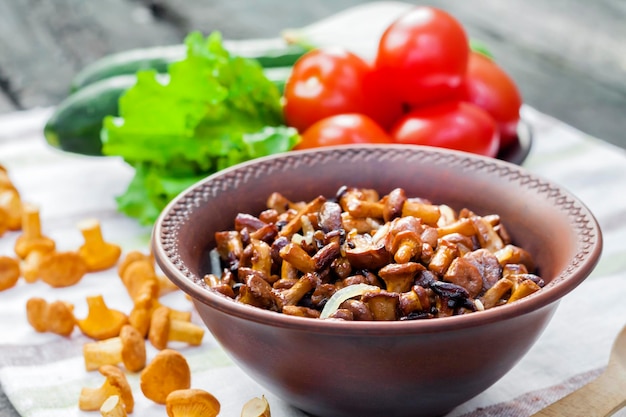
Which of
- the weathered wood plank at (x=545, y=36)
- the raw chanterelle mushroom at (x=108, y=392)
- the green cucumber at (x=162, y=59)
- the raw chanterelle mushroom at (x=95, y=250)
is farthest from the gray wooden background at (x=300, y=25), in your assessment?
the raw chanterelle mushroom at (x=108, y=392)

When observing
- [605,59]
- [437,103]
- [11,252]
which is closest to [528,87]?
[605,59]

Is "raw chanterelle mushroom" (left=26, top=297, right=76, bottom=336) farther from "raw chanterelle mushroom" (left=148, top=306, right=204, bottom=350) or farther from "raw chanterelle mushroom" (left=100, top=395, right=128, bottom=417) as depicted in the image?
"raw chanterelle mushroom" (left=100, top=395, right=128, bottom=417)

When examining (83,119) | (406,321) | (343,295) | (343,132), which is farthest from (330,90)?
(406,321)

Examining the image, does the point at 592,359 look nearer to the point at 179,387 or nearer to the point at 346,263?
the point at 346,263

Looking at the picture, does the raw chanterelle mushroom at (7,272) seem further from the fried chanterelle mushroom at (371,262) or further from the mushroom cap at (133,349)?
the fried chanterelle mushroom at (371,262)

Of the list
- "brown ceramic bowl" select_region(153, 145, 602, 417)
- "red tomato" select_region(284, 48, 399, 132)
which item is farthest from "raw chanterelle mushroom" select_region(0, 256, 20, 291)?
"red tomato" select_region(284, 48, 399, 132)

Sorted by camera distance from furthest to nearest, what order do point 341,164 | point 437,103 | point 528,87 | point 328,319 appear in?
1. point 528,87
2. point 437,103
3. point 341,164
4. point 328,319

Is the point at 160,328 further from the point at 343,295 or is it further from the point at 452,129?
the point at 452,129
